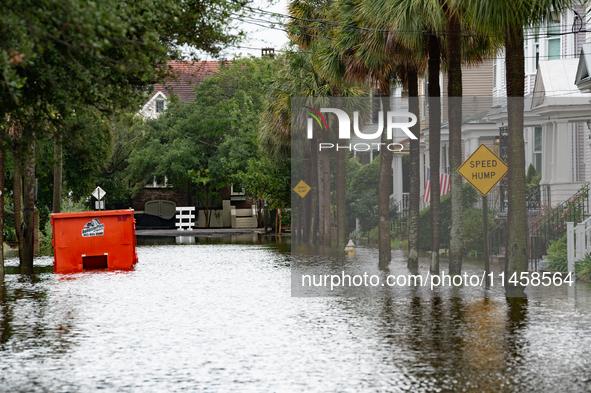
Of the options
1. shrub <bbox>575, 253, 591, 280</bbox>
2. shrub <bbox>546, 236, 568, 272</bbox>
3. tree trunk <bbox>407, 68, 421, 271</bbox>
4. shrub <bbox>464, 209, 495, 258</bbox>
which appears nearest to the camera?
shrub <bbox>575, 253, 591, 280</bbox>

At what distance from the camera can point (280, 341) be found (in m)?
10.5

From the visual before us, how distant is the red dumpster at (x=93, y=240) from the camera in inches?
891

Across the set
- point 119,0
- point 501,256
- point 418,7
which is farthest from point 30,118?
point 501,256

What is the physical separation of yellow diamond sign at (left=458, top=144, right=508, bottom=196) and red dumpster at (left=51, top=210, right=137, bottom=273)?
33.1 feet

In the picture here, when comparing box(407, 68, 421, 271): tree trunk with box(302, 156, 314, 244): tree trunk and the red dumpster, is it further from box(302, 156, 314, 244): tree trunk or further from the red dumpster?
box(302, 156, 314, 244): tree trunk

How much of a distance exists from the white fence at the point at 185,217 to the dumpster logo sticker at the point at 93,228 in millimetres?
35261

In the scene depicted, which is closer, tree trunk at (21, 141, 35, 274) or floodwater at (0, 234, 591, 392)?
floodwater at (0, 234, 591, 392)

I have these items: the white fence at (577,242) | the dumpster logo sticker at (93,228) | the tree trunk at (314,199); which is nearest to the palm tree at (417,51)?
the white fence at (577,242)

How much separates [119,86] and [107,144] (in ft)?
91.8

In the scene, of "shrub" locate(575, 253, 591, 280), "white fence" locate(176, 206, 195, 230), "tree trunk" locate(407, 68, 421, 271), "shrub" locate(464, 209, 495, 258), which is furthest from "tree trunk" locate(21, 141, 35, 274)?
"white fence" locate(176, 206, 195, 230)

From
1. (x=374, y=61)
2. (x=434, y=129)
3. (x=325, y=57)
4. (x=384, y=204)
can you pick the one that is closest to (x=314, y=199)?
(x=325, y=57)

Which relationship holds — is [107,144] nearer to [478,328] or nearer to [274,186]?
[274,186]

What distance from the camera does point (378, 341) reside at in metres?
10.4

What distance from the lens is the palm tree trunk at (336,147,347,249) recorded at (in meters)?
28.4
